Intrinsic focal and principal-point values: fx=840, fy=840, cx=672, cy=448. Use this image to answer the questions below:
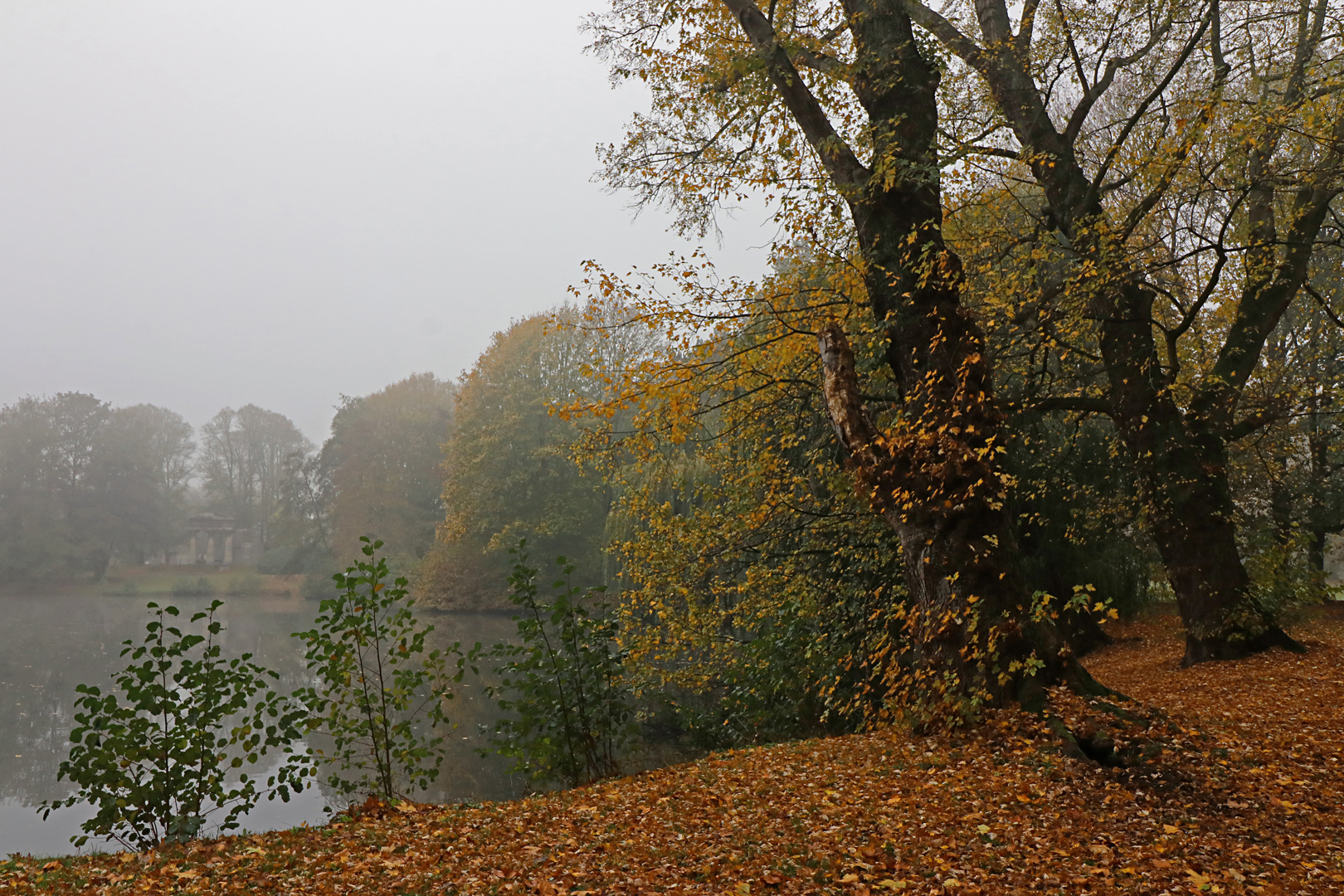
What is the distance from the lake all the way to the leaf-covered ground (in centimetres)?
193

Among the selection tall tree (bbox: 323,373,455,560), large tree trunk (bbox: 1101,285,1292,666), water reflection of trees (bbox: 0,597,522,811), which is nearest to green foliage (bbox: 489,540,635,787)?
water reflection of trees (bbox: 0,597,522,811)

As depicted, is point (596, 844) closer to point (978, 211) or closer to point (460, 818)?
point (460, 818)

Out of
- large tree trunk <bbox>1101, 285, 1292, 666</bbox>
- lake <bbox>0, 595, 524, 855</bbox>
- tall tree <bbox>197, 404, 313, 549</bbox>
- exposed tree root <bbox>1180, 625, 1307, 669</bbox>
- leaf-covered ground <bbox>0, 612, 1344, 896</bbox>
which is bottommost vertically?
lake <bbox>0, 595, 524, 855</bbox>

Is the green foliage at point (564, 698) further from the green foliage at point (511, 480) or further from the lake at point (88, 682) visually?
the green foliage at point (511, 480)

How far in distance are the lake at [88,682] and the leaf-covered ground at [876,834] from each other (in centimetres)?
193

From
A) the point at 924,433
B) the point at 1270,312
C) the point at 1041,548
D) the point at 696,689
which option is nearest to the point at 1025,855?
the point at 924,433

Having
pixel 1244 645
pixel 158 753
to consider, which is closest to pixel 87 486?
pixel 158 753

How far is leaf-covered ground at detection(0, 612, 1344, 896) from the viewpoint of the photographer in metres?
3.40

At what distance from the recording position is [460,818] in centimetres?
479

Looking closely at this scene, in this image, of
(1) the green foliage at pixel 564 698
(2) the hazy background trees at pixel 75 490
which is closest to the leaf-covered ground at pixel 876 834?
(1) the green foliage at pixel 564 698

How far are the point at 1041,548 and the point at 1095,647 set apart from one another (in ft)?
8.34

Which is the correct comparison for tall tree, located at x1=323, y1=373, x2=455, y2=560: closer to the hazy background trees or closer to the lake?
the lake

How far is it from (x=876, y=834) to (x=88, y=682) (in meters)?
18.1

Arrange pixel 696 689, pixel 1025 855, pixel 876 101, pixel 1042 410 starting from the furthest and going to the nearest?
pixel 696 689
pixel 1042 410
pixel 876 101
pixel 1025 855
